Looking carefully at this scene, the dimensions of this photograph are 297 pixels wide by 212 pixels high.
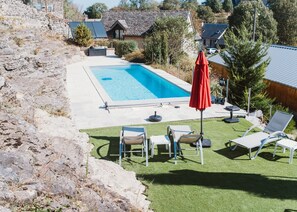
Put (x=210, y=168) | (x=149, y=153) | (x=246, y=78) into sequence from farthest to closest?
Result: (x=246, y=78), (x=149, y=153), (x=210, y=168)

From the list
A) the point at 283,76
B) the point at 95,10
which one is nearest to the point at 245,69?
the point at 283,76

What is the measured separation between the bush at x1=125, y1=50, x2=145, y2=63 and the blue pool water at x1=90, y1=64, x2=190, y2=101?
6.63 ft

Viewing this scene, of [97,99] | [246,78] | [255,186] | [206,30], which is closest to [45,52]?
[97,99]

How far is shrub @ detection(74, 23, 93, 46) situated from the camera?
3136cm

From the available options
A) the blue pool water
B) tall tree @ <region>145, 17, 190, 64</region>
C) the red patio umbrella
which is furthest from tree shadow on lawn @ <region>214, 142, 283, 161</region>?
tall tree @ <region>145, 17, 190, 64</region>

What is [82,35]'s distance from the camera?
103ft

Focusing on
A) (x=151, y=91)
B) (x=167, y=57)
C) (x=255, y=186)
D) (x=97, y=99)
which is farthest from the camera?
(x=167, y=57)

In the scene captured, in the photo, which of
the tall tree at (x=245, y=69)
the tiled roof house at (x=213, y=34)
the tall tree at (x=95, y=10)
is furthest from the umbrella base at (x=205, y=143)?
the tall tree at (x=95, y=10)

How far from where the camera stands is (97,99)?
14.3 meters

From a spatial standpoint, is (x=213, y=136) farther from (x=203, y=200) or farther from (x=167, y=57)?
(x=167, y=57)

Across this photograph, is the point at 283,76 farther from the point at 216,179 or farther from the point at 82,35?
the point at 82,35

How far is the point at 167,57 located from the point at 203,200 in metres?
19.6

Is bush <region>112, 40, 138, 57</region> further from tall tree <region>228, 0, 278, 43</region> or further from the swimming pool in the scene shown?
tall tree <region>228, 0, 278, 43</region>

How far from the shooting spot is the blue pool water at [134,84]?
17222 mm
